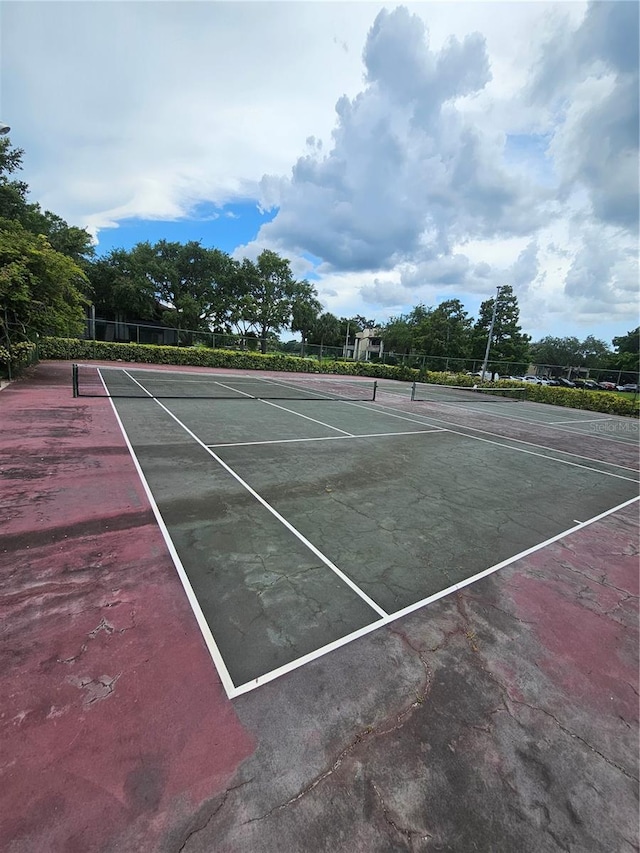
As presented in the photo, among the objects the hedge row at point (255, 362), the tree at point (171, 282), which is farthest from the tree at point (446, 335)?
the tree at point (171, 282)

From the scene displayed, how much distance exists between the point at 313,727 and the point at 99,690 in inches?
57.5

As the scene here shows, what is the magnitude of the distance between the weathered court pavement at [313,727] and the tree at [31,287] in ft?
40.4

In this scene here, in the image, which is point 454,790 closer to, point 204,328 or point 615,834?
point 615,834

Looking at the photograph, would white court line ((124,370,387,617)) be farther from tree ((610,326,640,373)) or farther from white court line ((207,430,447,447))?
tree ((610,326,640,373))

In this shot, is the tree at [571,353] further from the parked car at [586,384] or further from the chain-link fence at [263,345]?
the parked car at [586,384]

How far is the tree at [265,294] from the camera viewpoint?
1708 inches

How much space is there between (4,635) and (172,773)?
1851 mm

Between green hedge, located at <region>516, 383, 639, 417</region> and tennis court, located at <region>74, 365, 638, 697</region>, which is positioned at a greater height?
green hedge, located at <region>516, 383, 639, 417</region>

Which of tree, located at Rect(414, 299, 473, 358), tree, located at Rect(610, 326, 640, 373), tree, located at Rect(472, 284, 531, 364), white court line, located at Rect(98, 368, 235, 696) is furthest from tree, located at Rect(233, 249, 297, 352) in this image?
tree, located at Rect(610, 326, 640, 373)

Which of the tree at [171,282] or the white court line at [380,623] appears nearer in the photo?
the white court line at [380,623]

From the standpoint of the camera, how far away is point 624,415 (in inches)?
1007

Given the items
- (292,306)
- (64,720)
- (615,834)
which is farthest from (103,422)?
(292,306)

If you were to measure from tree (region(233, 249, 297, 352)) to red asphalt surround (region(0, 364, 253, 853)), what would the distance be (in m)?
41.3

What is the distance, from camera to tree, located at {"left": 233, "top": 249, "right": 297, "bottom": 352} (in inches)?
1708
